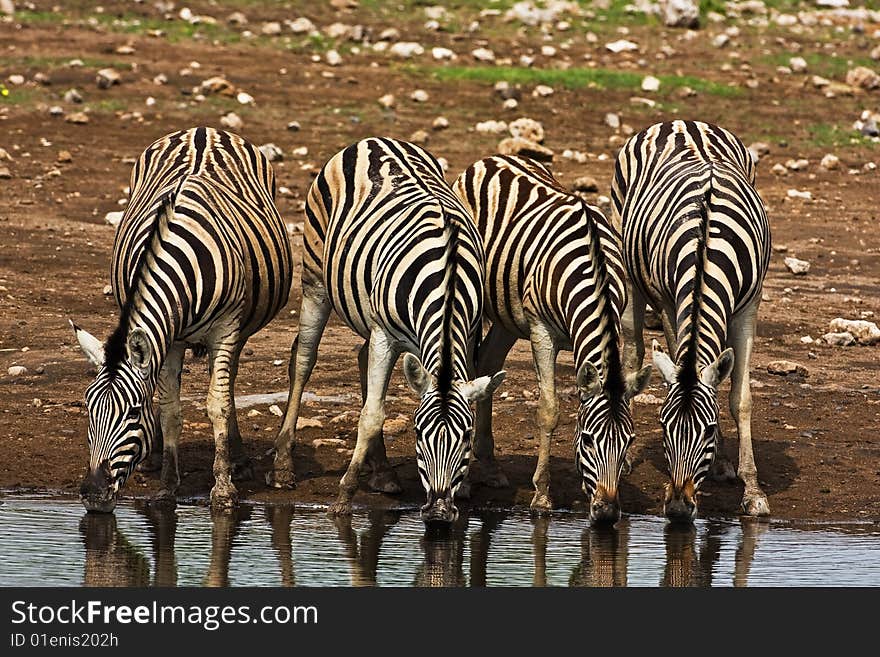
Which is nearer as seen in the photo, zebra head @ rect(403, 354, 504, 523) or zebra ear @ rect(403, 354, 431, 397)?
zebra head @ rect(403, 354, 504, 523)

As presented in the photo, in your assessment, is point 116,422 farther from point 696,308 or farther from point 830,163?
point 830,163

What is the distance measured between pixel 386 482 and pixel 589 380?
6.28ft

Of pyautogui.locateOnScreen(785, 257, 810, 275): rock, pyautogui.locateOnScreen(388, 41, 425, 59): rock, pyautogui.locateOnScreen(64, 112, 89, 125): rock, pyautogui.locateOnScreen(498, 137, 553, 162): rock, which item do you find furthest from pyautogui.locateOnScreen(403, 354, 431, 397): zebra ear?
pyautogui.locateOnScreen(388, 41, 425, 59): rock

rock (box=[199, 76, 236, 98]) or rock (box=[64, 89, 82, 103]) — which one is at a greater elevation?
rock (box=[199, 76, 236, 98])

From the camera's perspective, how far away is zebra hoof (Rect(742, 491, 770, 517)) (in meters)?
→ 9.97

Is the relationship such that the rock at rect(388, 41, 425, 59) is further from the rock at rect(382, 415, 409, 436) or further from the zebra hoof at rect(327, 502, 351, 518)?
the zebra hoof at rect(327, 502, 351, 518)

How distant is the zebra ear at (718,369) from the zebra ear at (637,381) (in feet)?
1.07

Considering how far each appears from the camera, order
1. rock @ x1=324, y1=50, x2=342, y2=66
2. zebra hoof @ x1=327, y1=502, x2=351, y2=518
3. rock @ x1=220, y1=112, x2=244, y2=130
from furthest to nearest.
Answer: rock @ x1=324, y1=50, x2=342, y2=66, rock @ x1=220, y1=112, x2=244, y2=130, zebra hoof @ x1=327, y1=502, x2=351, y2=518

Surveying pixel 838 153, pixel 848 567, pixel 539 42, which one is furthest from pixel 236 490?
pixel 539 42

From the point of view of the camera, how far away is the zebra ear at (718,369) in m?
9.30

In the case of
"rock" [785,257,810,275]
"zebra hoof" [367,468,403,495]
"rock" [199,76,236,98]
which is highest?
"rock" [199,76,236,98]

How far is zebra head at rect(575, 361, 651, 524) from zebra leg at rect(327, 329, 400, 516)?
3.88ft

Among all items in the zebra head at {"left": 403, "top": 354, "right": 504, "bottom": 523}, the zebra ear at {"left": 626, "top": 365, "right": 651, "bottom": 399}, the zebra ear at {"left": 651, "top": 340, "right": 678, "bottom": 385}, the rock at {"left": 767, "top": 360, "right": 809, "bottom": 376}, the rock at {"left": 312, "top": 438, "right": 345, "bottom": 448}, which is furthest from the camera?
the rock at {"left": 767, "top": 360, "right": 809, "bottom": 376}

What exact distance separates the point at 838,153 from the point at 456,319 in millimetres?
12870
